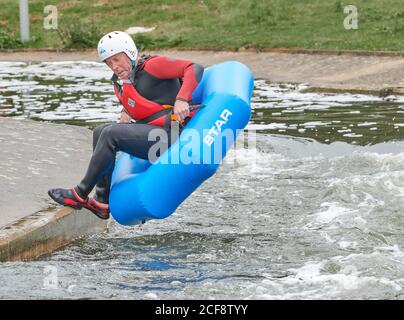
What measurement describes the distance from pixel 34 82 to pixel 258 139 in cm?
822

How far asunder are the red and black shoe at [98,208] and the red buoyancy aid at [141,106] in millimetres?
817

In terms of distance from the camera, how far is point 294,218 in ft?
30.3

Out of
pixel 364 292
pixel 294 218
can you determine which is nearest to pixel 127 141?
pixel 294 218

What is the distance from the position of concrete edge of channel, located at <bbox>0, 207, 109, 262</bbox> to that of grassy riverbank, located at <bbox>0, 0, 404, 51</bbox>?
11.8 meters

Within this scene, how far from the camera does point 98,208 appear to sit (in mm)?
8586

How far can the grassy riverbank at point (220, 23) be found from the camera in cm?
2153

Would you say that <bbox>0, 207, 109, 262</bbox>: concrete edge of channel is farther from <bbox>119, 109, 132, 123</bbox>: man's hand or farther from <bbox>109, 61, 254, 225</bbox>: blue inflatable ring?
<bbox>119, 109, 132, 123</bbox>: man's hand

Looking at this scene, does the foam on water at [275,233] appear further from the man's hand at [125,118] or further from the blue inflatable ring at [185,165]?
the man's hand at [125,118]

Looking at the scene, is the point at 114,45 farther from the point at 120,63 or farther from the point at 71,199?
the point at 71,199

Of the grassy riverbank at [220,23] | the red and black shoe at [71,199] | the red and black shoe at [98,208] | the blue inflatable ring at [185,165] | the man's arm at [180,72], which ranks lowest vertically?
the grassy riverbank at [220,23]

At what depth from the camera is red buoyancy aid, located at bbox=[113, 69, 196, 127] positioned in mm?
8516

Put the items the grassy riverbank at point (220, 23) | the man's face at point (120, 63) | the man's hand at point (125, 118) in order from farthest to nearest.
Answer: the grassy riverbank at point (220, 23) < the man's hand at point (125, 118) < the man's face at point (120, 63)

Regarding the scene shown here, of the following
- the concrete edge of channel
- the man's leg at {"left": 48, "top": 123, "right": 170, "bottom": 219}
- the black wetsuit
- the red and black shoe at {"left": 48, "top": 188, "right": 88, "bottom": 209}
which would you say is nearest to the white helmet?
the black wetsuit

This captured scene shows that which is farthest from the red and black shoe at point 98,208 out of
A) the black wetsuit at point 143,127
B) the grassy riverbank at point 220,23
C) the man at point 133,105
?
the grassy riverbank at point 220,23
